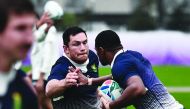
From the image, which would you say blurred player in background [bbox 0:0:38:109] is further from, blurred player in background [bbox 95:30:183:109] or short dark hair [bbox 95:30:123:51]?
short dark hair [bbox 95:30:123:51]

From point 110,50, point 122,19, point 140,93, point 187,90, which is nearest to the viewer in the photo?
point 140,93

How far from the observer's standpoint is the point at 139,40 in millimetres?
28656

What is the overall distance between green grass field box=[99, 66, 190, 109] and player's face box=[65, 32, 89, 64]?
23.6 feet

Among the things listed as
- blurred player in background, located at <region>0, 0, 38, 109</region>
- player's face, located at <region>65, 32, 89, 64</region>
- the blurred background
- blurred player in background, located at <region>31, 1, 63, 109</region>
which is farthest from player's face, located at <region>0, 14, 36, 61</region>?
blurred player in background, located at <region>31, 1, 63, 109</region>

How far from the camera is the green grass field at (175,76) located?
57.0 feet

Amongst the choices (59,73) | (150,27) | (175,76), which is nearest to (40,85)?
(59,73)

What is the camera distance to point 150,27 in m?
50.8

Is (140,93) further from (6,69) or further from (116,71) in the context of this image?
(6,69)

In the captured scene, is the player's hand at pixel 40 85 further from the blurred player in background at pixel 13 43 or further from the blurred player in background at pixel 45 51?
the blurred player in background at pixel 13 43

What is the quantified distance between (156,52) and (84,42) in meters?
21.7

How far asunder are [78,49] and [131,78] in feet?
3.72

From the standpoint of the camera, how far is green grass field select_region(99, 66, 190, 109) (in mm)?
17245

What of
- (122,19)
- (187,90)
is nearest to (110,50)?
(187,90)

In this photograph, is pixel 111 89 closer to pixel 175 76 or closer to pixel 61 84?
pixel 61 84
